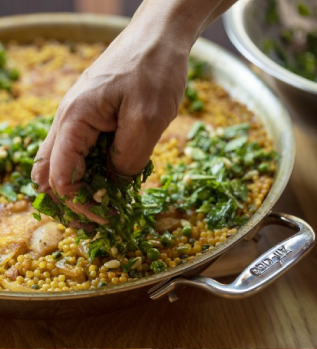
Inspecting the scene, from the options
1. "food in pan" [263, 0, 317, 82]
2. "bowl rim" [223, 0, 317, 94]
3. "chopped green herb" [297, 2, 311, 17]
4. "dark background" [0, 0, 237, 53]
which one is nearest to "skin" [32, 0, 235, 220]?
"bowl rim" [223, 0, 317, 94]

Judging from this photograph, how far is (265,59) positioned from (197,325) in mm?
1177

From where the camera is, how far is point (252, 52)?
2.29m

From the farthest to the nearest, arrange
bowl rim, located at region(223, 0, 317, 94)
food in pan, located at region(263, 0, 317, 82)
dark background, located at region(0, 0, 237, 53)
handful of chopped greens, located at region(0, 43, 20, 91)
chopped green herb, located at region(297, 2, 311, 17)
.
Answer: dark background, located at region(0, 0, 237, 53), chopped green herb, located at region(297, 2, 311, 17), food in pan, located at region(263, 0, 317, 82), handful of chopped greens, located at region(0, 43, 20, 91), bowl rim, located at region(223, 0, 317, 94)

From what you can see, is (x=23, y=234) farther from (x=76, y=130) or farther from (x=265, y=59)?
(x=265, y=59)

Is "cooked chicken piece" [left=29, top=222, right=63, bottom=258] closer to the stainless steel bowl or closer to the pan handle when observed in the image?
the pan handle

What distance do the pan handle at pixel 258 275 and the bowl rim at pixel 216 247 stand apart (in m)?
0.05

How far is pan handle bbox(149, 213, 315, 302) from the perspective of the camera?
1.44 meters

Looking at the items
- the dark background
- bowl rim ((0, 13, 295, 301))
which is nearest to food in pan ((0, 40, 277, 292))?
bowl rim ((0, 13, 295, 301))

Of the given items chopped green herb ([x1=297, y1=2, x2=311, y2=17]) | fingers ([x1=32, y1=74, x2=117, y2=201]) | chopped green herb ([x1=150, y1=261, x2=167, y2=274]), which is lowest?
chopped green herb ([x1=150, y1=261, x2=167, y2=274])

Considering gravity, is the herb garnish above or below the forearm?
below

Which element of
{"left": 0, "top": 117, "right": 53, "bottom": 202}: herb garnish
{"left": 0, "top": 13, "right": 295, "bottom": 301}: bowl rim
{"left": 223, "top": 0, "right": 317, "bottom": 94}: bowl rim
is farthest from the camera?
{"left": 223, "top": 0, "right": 317, "bottom": 94}: bowl rim

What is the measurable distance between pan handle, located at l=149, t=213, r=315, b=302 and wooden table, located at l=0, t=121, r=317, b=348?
245 millimetres

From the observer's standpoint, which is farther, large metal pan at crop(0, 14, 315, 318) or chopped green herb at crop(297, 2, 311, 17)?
chopped green herb at crop(297, 2, 311, 17)

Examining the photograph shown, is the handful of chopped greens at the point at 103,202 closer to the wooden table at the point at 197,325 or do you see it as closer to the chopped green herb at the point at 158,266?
the chopped green herb at the point at 158,266
